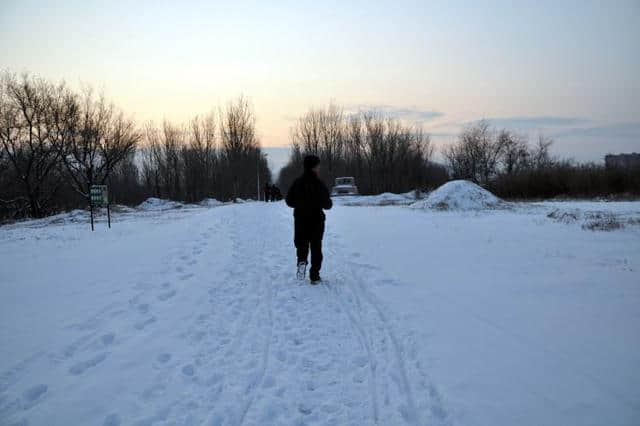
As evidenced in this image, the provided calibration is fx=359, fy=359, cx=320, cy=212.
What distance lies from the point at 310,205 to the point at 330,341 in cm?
260

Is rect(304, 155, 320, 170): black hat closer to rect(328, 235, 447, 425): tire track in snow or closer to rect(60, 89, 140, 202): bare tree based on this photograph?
rect(328, 235, 447, 425): tire track in snow

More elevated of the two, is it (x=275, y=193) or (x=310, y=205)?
(x=275, y=193)

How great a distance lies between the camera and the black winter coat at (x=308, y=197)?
5922 mm

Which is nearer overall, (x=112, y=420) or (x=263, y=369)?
(x=112, y=420)

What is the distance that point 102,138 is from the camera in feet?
98.9

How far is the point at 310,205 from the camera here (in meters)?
5.93

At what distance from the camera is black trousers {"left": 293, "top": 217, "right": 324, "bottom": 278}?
5.87 metres

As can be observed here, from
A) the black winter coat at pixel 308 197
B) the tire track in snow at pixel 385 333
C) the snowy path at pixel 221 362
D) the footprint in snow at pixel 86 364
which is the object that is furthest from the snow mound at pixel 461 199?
the footprint in snow at pixel 86 364

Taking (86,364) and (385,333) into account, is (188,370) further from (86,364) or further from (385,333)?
(385,333)

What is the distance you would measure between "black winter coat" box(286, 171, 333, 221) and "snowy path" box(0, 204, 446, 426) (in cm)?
117

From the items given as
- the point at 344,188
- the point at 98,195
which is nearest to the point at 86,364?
the point at 98,195

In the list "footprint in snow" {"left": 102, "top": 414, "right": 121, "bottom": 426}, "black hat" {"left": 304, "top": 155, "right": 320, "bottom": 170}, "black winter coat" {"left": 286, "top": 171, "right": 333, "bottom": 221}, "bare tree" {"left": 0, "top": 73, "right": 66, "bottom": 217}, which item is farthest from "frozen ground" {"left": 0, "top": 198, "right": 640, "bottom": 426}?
"bare tree" {"left": 0, "top": 73, "right": 66, "bottom": 217}

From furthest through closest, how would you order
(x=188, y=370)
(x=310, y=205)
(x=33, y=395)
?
1. (x=310, y=205)
2. (x=188, y=370)
3. (x=33, y=395)

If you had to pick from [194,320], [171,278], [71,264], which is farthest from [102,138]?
[194,320]
